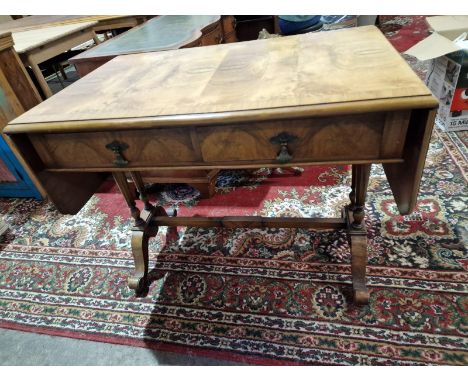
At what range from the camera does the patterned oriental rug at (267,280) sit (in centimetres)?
117

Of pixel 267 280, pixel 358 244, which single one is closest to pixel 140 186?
pixel 267 280

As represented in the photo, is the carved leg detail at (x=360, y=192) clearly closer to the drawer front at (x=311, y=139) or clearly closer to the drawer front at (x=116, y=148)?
the drawer front at (x=311, y=139)

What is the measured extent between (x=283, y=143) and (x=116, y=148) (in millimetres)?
500

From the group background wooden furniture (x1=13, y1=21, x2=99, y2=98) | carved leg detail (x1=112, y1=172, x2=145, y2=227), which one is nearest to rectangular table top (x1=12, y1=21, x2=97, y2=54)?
background wooden furniture (x1=13, y1=21, x2=99, y2=98)

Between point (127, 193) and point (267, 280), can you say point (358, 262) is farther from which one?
point (127, 193)

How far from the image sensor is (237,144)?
87 centimetres

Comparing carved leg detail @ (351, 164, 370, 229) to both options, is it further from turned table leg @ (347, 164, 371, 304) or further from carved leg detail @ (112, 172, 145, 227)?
carved leg detail @ (112, 172, 145, 227)

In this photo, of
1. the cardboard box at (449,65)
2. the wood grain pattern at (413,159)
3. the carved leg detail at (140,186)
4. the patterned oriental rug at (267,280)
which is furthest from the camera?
the cardboard box at (449,65)

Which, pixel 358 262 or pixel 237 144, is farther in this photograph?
pixel 358 262

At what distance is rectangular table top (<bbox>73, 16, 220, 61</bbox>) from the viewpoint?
1812 mm

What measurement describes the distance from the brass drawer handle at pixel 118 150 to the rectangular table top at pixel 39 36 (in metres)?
1.53

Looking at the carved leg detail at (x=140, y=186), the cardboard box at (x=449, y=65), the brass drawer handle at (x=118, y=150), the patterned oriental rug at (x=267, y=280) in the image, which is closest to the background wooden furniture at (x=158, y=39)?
the carved leg detail at (x=140, y=186)
